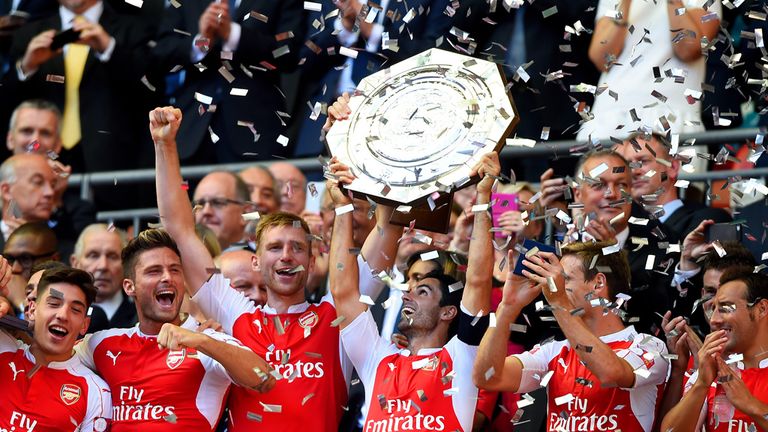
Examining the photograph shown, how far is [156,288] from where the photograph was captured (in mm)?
7207

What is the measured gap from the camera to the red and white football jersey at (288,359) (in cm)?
698

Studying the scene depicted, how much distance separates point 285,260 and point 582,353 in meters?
1.57

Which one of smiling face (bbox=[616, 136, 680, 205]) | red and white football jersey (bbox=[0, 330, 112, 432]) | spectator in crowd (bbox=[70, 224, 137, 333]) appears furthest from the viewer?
spectator in crowd (bbox=[70, 224, 137, 333])

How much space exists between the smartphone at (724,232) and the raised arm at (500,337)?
1167 millimetres

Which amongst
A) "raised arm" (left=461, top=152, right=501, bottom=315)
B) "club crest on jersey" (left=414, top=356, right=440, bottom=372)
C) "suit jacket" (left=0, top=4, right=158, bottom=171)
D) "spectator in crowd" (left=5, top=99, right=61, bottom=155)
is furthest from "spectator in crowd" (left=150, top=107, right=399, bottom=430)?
"suit jacket" (left=0, top=4, right=158, bottom=171)

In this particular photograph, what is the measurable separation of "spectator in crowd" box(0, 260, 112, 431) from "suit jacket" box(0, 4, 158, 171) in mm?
3070

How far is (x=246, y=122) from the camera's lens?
31.4ft

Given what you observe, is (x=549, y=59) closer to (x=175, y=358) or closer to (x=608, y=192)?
(x=608, y=192)

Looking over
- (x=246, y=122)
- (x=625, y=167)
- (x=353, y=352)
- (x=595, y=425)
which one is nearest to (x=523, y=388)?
(x=595, y=425)

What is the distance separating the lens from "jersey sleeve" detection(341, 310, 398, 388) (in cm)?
708

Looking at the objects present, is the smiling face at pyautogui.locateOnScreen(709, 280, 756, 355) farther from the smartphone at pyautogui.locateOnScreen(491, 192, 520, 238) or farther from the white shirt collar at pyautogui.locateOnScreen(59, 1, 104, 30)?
the white shirt collar at pyautogui.locateOnScreen(59, 1, 104, 30)

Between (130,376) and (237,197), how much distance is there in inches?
87.6

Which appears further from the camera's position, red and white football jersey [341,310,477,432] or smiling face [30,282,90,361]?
smiling face [30,282,90,361]

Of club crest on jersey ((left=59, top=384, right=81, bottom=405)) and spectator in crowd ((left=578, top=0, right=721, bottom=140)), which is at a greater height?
spectator in crowd ((left=578, top=0, right=721, bottom=140))
